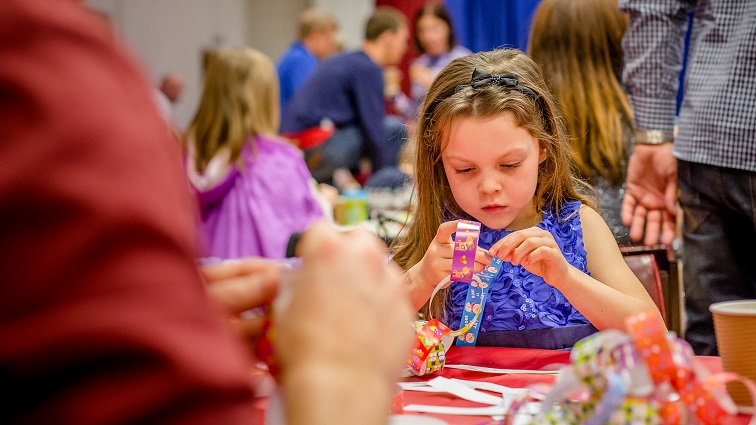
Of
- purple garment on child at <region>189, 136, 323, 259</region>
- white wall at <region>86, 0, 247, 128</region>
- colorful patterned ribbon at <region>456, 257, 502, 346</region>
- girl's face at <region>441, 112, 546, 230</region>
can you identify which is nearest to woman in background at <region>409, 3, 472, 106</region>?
purple garment on child at <region>189, 136, 323, 259</region>

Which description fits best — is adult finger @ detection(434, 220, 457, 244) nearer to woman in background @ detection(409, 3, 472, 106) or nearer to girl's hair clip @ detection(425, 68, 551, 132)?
girl's hair clip @ detection(425, 68, 551, 132)

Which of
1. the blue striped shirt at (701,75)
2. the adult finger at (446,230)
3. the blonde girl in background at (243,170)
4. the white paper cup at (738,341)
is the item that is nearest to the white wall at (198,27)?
the blonde girl in background at (243,170)

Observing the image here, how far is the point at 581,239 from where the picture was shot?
1841 mm

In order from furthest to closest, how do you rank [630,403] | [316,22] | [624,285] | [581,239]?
[316,22]
[581,239]
[624,285]
[630,403]

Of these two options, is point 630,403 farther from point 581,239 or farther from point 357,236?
point 581,239

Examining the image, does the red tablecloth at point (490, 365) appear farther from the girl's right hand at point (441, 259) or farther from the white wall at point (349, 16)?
the white wall at point (349, 16)

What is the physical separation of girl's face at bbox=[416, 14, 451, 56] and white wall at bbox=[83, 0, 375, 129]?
2941 mm

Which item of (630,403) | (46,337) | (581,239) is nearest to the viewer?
(46,337)

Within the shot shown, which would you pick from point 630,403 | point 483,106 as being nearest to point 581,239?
point 483,106

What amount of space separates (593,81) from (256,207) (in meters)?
2.02

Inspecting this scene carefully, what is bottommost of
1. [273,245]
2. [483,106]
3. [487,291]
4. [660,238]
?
[273,245]

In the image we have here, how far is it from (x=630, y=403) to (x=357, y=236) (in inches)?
16.3

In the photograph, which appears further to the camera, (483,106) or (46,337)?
(483,106)

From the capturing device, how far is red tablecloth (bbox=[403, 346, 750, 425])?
3.96 ft
